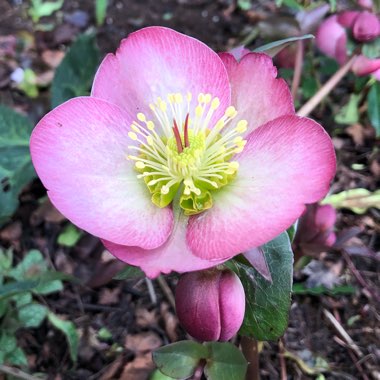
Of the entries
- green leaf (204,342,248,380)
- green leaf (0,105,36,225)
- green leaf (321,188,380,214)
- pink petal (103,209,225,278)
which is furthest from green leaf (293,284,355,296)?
green leaf (0,105,36,225)

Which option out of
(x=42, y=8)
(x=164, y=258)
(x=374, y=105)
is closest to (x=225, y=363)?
(x=164, y=258)

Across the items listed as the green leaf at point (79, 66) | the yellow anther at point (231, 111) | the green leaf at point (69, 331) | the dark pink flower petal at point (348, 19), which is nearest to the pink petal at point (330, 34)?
the dark pink flower petal at point (348, 19)

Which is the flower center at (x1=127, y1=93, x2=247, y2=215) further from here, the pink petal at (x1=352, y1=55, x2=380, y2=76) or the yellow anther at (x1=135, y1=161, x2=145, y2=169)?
the pink petal at (x1=352, y1=55, x2=380, y2=76)

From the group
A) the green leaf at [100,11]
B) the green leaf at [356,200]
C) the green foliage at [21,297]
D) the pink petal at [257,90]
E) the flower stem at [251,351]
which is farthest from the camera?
the green leaf at [100,11]

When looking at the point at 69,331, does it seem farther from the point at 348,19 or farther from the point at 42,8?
the point at 42,8

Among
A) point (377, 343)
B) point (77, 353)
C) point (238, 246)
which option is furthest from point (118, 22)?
point (238, 246)

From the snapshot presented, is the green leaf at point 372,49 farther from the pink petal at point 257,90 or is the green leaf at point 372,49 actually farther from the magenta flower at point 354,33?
the pink petal at point 257,90
